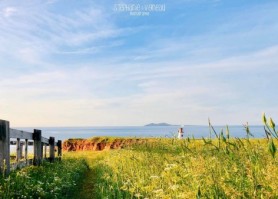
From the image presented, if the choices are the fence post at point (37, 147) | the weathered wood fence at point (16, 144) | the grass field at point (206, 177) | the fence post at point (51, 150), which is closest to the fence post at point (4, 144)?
the weathered wood fence at point (16, 144)

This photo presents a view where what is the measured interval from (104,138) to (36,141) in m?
35.2

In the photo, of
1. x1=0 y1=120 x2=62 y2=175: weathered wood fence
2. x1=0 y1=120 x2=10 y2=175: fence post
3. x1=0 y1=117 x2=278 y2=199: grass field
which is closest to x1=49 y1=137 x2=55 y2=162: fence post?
x1=0 y1=120 x2=62 y2=175: weathered wood fence

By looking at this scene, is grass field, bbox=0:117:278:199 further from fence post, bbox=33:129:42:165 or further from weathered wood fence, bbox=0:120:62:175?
fence post, bbox=33:129:42:165

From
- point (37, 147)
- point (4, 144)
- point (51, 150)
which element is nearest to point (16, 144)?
point (4, 144)

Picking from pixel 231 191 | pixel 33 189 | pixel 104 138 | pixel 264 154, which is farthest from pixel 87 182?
pixel 104 138

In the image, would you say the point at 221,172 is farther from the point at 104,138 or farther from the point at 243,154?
the point at 104,138

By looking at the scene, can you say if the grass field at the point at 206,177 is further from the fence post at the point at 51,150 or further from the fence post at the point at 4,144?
the fence post at the point at 51,150

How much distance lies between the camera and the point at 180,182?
21.8ft

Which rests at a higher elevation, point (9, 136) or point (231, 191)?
point (9, 136)

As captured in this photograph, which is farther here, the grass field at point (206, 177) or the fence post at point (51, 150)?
the fence post at point (51, 150)

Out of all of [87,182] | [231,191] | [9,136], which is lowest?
[87,182]

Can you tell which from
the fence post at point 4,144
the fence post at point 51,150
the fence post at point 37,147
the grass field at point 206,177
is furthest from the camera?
the fence post at point 51,150

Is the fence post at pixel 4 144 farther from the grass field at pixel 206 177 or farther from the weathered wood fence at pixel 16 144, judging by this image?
the grass field at pixel 206 177

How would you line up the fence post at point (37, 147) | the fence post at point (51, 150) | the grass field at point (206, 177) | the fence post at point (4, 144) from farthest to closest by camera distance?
the fence post at point (51, 150) → the fence post at point (37, 147) → the fence post at point (4, 144) → the grass field at point (206, 177)
